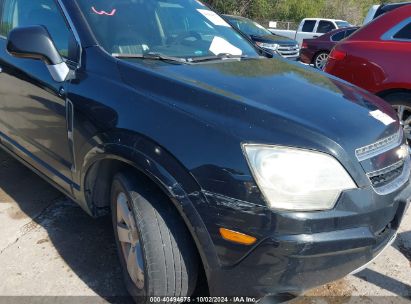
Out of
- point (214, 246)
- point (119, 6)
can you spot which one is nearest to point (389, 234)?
point (214, 246)

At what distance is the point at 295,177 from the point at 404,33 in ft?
10.7

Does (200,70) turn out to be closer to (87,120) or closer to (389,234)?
(87,120)

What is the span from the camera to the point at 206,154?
1773 millimetres

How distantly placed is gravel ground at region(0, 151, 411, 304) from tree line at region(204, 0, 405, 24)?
28.9 m

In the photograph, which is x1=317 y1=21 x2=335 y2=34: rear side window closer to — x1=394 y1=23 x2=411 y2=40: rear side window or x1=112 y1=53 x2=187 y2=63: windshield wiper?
x1=394 y1=23 x2=411 y2=40: rear side window

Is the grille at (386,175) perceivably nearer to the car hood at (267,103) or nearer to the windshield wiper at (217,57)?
the car hood at (267,103)

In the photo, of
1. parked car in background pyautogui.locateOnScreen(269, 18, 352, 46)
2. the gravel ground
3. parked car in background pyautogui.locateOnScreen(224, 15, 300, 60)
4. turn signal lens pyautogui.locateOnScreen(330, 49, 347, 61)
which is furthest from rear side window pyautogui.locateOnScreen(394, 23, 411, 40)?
parked car in background pyautogui.locateOnScreen(269, 18, 352, 46)

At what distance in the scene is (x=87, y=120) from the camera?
226 centimetres

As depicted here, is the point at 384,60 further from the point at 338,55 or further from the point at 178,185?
the point at 178,185

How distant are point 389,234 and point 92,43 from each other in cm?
184

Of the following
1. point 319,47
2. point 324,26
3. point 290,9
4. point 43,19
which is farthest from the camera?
point 290,9

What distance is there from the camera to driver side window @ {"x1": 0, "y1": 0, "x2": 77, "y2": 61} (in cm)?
253

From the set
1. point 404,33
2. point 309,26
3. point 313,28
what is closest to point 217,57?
point 404,33

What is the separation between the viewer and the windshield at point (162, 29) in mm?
2512
